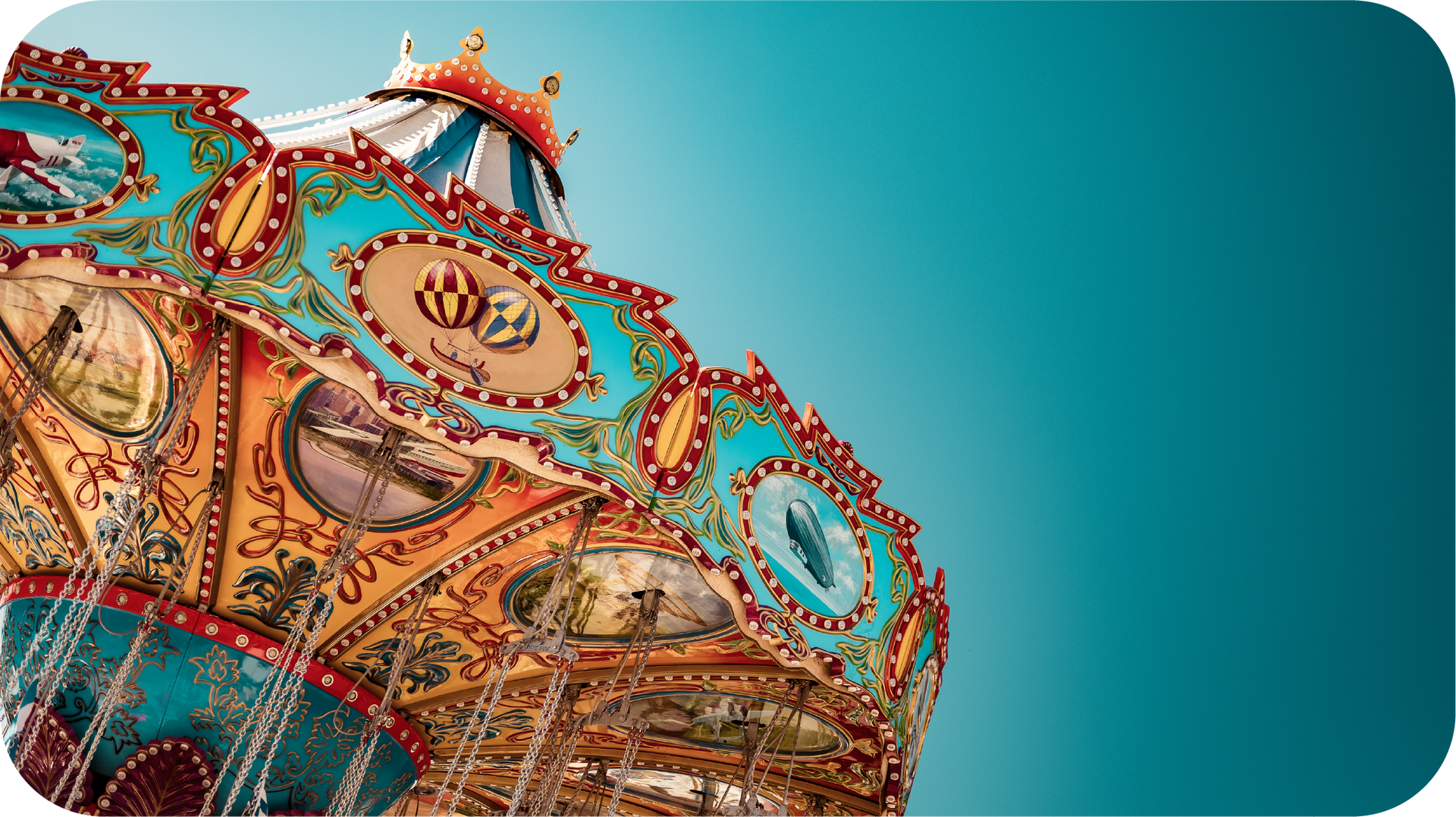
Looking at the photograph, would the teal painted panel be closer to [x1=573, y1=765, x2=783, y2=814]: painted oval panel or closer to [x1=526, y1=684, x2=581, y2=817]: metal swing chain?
[x1=526, y1=684, x2=581, y2=817]: metal swing chain

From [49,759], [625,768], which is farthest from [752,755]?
[49,759]

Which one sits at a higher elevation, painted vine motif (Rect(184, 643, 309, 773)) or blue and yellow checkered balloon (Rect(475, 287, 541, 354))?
blue and yellow checkered balloon (Rect(475, 287, 541, 354))

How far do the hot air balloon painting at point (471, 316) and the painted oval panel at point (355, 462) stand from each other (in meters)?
1.34

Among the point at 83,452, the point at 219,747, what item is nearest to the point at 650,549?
the point at 219,747

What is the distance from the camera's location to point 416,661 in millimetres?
7695

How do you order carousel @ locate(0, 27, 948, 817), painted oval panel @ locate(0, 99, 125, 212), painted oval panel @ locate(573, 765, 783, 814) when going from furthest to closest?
painted oval panel @ locate(573, 765, 783, 814), carousel @ locate(0, 27, 948, 817), painted oval panel @ locate(0, 99, 125, 212)

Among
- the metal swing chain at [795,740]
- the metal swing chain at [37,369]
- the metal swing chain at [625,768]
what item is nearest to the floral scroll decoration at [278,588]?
the metal swing chain at [37,369]

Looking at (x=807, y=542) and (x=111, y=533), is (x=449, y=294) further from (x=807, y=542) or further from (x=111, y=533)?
(x=111, y=533)

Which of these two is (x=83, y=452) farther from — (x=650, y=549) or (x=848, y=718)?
(x=848, y=718)

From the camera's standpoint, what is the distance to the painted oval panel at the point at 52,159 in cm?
423

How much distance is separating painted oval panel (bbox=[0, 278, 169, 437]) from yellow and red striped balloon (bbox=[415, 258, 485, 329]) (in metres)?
1.99

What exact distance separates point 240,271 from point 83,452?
9.88ft

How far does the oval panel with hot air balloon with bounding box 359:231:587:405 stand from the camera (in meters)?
4.91

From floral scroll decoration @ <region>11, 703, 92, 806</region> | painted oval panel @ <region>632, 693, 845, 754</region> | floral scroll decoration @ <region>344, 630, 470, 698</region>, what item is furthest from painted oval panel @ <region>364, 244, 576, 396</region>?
floral scroll decoration @ <region>11, 703, 92, 806</region>
